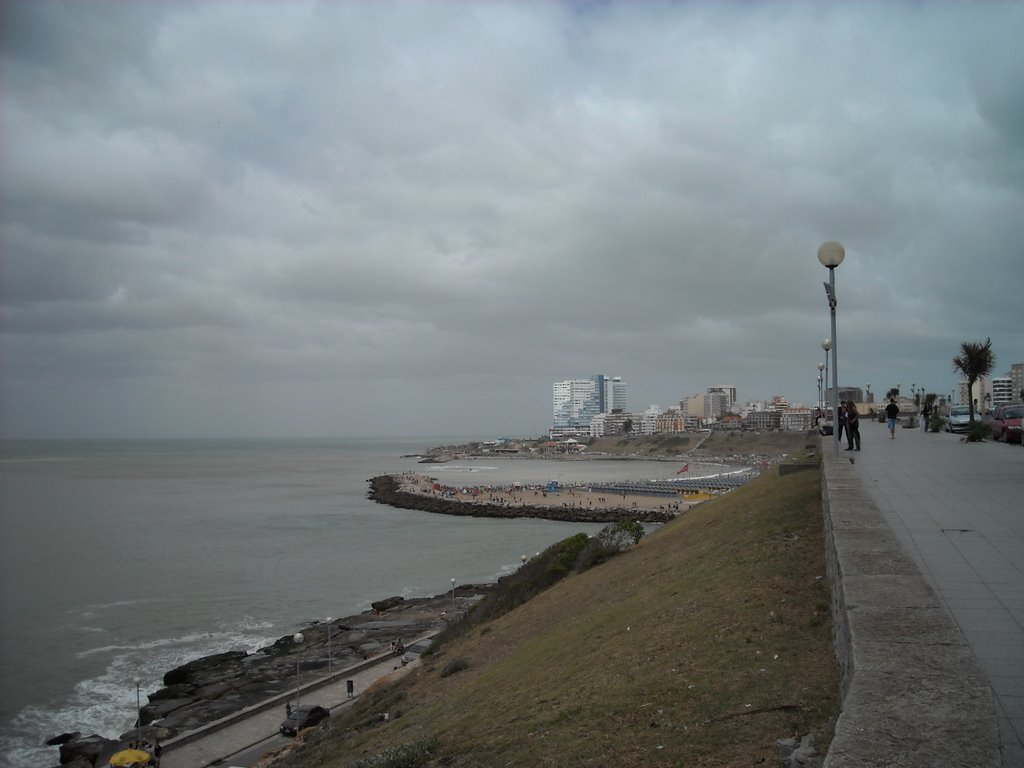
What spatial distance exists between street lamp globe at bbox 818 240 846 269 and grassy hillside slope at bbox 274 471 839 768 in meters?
3.78

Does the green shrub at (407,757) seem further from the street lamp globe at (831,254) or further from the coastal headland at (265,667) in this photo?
the coastal headland at (265,667)

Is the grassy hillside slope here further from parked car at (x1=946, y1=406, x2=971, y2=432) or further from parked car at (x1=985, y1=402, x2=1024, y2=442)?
parked car at (x1=946, y1=406, x2=971, y2=432)

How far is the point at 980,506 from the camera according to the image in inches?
342

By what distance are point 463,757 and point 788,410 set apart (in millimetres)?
189706

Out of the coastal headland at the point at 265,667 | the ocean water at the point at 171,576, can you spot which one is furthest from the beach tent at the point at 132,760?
the ocean water at the point at 171,576

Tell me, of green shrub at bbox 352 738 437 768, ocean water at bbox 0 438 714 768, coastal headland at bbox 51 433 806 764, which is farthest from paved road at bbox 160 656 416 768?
green shrub at bbox 352 738 437 768

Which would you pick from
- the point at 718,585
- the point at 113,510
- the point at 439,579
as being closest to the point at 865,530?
the point at 718,585

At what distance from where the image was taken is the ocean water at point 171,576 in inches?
806

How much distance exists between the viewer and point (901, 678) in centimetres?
328

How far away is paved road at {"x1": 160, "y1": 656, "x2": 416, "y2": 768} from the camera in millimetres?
14680

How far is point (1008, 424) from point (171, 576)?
34.1 meters

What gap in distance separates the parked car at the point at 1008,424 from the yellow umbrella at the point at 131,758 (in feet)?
71.0

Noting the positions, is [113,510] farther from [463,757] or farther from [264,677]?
[463,757]

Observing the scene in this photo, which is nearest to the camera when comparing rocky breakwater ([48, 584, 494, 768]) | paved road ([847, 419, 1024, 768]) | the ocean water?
paved road ([847, 419, 1024, 768])
